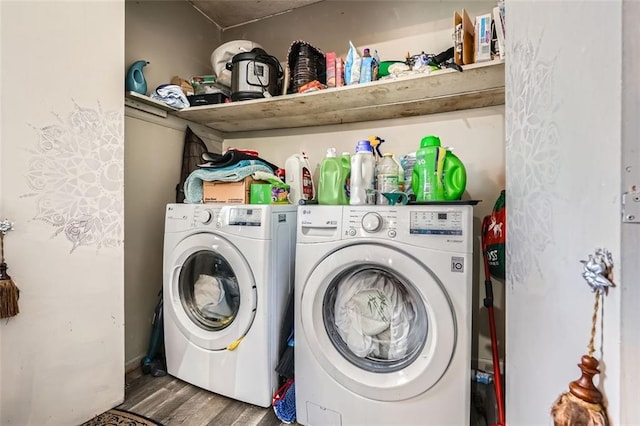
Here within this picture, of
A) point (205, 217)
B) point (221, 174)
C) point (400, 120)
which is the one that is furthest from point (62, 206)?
point (400, 120)

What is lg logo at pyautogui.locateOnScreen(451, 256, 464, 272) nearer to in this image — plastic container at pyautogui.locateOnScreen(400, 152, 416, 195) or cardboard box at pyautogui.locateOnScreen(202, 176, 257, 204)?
plastic container at pyautogui.locateOnScreen(400, 152, 416, 195)

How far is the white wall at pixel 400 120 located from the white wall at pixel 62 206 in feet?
3.62

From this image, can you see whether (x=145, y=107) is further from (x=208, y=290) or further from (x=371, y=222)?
(x=371, y=222)

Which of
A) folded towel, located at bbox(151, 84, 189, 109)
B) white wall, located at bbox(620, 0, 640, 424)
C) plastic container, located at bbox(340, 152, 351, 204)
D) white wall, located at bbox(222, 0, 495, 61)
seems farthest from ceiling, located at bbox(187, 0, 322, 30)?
white wall, located at bbox(620, 0, 640, 424)

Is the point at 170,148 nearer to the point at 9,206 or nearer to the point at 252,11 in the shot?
the point at 9,206

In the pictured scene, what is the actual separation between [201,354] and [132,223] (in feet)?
2.85

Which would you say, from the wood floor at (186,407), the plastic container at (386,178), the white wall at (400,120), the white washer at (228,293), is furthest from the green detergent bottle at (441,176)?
the wood floor at (186,407)

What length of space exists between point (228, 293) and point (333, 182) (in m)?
0.80

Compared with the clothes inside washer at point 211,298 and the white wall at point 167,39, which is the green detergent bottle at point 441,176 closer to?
the clothes inside washer at point 211,298

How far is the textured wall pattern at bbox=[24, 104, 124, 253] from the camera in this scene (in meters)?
1.14

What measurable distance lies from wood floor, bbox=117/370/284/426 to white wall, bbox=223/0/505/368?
1271 mm

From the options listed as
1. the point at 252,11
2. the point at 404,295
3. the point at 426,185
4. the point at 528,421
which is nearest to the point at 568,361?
the point at 528,421

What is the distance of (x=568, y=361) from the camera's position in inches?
23.1

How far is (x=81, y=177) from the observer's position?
126cm
